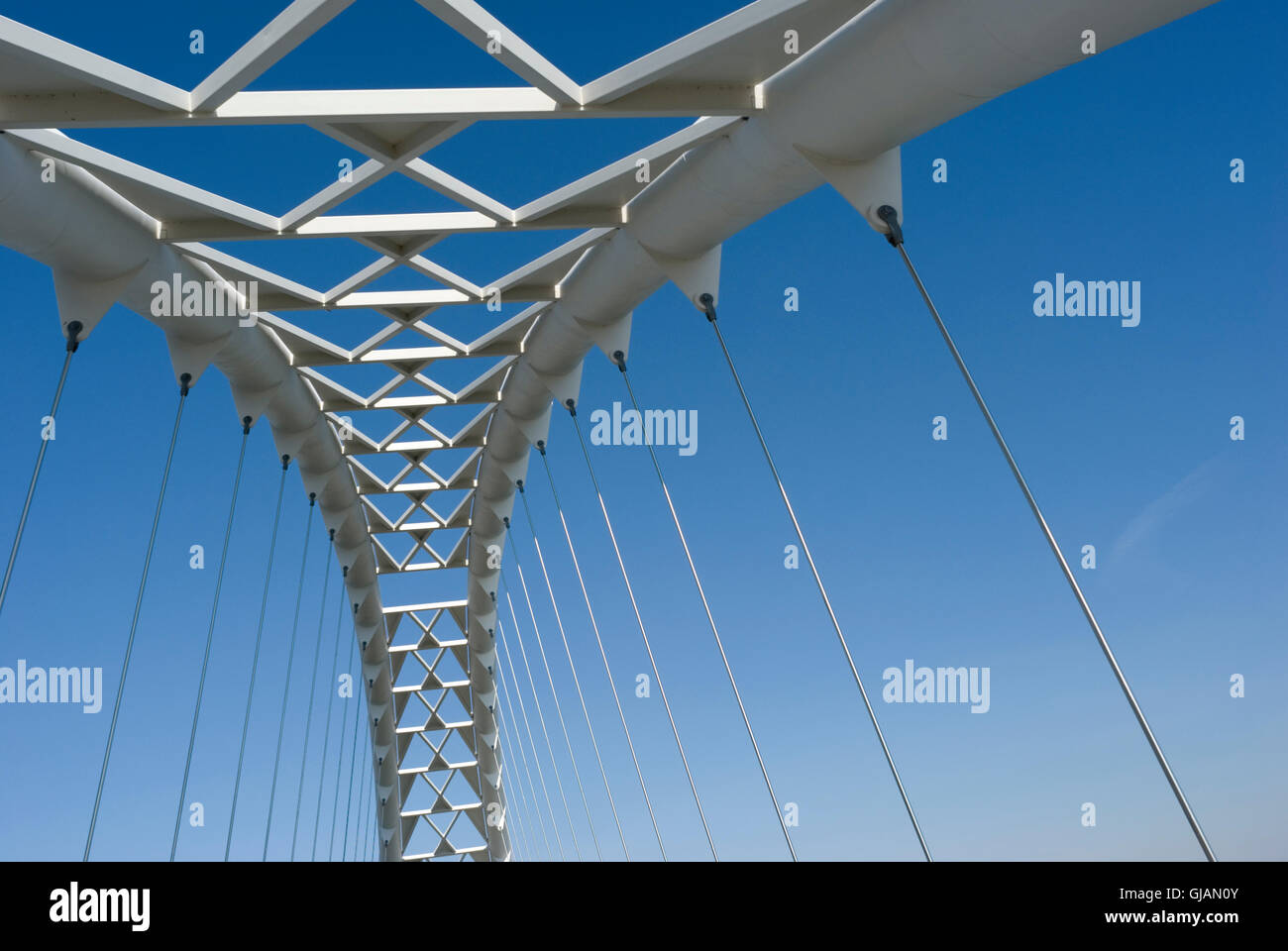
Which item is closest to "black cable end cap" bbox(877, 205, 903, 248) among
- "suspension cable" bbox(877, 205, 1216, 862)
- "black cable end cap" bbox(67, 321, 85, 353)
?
"suspension cable" bbox(877, 205, 1216, 862)

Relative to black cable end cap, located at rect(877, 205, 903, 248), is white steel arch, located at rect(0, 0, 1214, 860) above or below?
above

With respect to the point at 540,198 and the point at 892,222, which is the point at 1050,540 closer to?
the point at 892,222

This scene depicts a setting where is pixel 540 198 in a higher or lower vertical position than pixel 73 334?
higher

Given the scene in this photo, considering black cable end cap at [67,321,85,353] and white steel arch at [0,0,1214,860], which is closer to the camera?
white steel arch at [0,0,1214,860]

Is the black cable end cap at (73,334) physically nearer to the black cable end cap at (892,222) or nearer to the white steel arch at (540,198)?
the white steel arch at (540,198)

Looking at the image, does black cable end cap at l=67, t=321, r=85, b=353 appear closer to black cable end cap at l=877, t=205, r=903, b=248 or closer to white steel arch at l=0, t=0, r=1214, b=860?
white steel arch at l=0, t=0, r=1214, b=860

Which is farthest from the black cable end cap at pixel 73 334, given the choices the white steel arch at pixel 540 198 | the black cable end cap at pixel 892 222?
the black cable end cap at pixel 892 222

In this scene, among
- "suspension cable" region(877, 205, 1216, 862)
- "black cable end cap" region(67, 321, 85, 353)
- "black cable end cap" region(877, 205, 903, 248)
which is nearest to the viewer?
"suspension cable" region(877, 205, 1216, 862)

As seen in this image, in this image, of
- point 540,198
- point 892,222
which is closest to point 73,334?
point 540,198

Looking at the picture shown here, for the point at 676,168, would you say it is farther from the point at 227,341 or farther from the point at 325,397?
the point at 325,397

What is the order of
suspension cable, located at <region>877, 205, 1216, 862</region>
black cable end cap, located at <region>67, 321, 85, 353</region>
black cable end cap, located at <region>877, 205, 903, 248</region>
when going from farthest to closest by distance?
black cable end cap, located at <region>67, 321, 85, 353</region> < black cable end cap, located at <region>877, 205, 903, 248</region> < suspension cable, located at <region>877, 205, 1216, 862</region>
